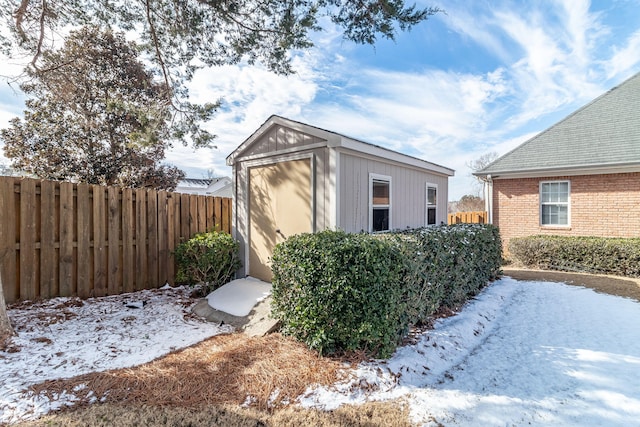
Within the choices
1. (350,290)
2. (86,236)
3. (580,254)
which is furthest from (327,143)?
(580,254)

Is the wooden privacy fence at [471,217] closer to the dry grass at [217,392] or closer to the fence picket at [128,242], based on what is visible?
the dry grass at [217,392]

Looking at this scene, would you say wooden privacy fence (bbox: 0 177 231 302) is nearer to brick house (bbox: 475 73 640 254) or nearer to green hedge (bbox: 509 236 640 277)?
green hedge (bbox: 509 236 640 277)

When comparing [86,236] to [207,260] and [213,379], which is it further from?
[213,379]

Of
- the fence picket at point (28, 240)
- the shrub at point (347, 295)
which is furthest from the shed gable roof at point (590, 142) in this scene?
the fence picket at point (28, 240)

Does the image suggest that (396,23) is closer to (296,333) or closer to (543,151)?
(296,333)

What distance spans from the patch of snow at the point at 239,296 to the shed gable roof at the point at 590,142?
9102 mm

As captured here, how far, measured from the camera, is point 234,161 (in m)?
6.70

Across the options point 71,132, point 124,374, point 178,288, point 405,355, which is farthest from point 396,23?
point 71,132

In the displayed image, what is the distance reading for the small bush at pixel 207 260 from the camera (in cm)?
577

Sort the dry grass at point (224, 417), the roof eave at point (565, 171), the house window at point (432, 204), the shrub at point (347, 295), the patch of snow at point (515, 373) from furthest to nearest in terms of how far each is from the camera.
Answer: the roof eave at point (565, 171) < the house window at point (432, 204) < the shrub at point (347, 295) < the patch of snow at point (515, 373) < the dry grass at point (224, 417)

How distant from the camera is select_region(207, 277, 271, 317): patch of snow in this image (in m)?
4.92

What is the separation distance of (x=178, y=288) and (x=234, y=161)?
311 cm

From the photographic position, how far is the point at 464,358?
11.8 ft

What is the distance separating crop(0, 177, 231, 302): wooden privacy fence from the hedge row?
148 inches
